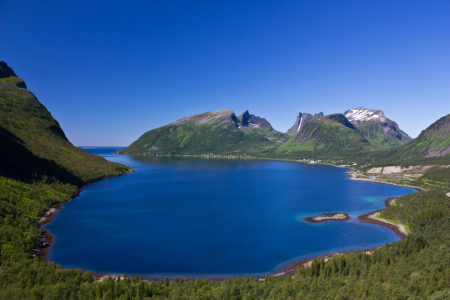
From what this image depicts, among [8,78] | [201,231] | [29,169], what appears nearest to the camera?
[201,231]

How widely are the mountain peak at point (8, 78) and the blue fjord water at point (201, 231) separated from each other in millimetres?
125170

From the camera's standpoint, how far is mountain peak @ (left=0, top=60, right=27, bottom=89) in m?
165

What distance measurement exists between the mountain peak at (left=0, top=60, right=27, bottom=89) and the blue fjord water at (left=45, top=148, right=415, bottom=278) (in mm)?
125170

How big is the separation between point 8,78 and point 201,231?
19429cm

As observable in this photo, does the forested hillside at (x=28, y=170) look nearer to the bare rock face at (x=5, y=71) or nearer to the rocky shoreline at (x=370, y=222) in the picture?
the bare rock face at (x=5, y=71)

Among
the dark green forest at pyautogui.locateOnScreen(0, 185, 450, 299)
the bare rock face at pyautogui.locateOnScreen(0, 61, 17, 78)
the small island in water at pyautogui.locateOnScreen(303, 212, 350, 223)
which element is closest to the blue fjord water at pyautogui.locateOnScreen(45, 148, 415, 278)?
the small island in water at pyautogui.locateOnScreen(303, 212, 350, 223)

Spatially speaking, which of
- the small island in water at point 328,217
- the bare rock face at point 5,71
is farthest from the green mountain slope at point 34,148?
the small island in water at point 328,217

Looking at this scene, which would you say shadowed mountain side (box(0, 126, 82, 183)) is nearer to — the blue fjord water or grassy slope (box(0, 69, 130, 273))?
grassy slope (box(0, 69, 130, 273))

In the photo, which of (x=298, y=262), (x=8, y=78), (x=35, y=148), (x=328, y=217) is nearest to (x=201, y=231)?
(x=298, y=262)

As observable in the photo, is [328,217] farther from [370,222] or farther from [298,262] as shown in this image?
[298,262]

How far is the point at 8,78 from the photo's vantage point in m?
171

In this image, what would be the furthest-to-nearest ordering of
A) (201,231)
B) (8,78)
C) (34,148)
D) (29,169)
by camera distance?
(8,78)
(34,148)
(29,169)
(201,231)

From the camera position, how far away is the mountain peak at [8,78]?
165113mm

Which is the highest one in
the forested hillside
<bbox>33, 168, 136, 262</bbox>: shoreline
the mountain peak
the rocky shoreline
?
the mountain peak
